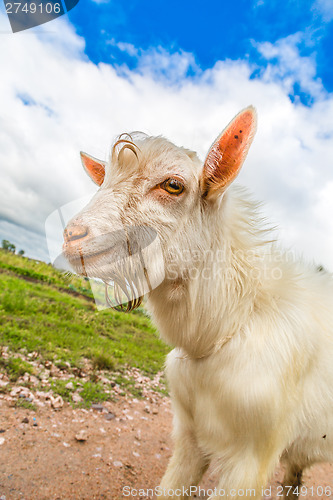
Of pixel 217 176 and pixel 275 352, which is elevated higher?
pixel 217 176

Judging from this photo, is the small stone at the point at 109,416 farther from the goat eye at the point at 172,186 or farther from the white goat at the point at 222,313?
the goat eye at the point at 172,186

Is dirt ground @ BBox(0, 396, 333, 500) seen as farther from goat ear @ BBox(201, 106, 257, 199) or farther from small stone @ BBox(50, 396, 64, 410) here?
goat ear @ BBox(201, 106, 257, 199)

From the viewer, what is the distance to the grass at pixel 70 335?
206 inches

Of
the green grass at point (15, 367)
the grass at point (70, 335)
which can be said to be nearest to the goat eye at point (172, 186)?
the grass at point (70, 335)

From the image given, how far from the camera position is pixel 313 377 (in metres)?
2.09

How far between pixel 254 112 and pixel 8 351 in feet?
16.4

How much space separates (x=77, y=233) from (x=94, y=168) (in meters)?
1.06

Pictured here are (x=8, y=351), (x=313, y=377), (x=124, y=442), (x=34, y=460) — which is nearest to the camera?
(x=313, y=377)

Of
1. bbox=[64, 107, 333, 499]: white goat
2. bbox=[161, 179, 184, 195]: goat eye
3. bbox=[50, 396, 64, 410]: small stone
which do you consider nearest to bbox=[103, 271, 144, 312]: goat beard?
bbox=[64, 107, 333, 499]: white goat

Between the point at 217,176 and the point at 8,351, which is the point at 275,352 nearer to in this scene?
the point at 217,176

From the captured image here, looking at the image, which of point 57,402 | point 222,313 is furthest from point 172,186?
point 57,402

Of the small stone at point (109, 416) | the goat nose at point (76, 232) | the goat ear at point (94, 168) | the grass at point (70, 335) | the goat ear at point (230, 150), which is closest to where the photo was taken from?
the goat nose at point (76, 232)

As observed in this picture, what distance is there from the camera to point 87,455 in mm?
3309

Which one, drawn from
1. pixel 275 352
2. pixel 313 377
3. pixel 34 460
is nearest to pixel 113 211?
pixel 275 352
